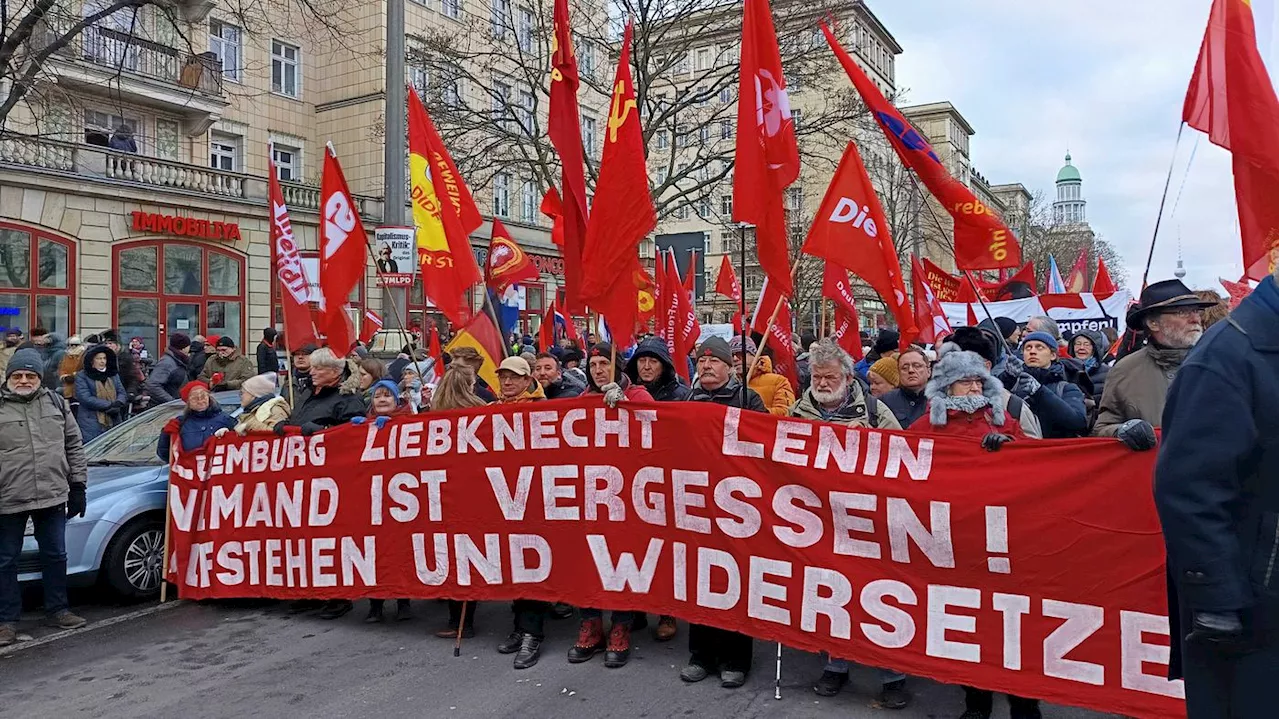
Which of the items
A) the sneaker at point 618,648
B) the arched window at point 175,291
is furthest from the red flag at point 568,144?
the arched window at point 175,291

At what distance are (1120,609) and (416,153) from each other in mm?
5980

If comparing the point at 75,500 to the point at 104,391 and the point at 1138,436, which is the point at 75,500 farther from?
the point at 1138,436

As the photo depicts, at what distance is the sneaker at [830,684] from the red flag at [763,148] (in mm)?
2119

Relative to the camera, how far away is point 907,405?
207 inches

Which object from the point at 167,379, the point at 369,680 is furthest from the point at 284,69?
the point at 369,680

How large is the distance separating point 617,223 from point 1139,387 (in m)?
2.78

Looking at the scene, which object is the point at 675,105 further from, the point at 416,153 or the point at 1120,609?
the point at 1120,609

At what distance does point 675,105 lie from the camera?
19594 millimetres

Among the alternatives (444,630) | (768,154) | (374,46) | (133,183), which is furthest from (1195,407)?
(374,46)

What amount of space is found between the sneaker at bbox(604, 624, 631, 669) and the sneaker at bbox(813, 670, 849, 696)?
3.48ft

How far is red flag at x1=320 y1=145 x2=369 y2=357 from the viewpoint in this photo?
737 centimetres

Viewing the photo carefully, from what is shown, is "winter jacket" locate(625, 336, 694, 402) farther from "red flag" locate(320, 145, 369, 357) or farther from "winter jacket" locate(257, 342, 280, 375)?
"winter jacket" locate(257, 342, 280, 375)

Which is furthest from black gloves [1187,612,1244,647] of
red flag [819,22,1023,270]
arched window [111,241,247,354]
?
arched window [111,241,247,354]

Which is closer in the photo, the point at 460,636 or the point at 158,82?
the point at 460,636
